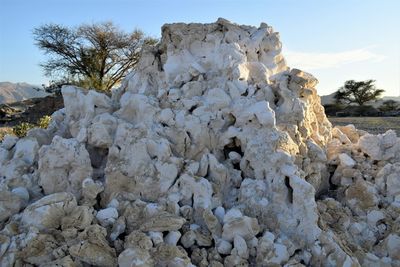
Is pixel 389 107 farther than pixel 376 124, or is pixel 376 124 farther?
pixel 389 107

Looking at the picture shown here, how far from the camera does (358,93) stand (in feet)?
116

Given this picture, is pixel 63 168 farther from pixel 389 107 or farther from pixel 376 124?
pixel 389 107

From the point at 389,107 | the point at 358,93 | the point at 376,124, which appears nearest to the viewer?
the point at 376,124

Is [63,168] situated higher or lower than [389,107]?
higher

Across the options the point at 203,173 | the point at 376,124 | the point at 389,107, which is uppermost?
the point at 203,173

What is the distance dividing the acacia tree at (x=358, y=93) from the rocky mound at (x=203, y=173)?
29.9m

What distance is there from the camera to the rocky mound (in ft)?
14.8

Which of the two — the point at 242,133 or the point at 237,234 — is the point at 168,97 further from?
the point at 237,234

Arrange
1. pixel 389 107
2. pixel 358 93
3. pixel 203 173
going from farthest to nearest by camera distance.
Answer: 1. pixel 358 93
2. pixel 389 107
3. pixel 203 173

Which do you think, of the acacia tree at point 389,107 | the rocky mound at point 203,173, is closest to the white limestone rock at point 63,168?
the rocky mound at point 203,173

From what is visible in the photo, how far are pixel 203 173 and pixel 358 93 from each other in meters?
32.3

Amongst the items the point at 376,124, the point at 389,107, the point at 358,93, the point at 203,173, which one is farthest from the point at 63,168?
the point at 358,93

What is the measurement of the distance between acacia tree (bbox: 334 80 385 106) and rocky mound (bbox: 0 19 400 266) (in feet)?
98.1

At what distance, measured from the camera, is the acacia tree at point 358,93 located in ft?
115
